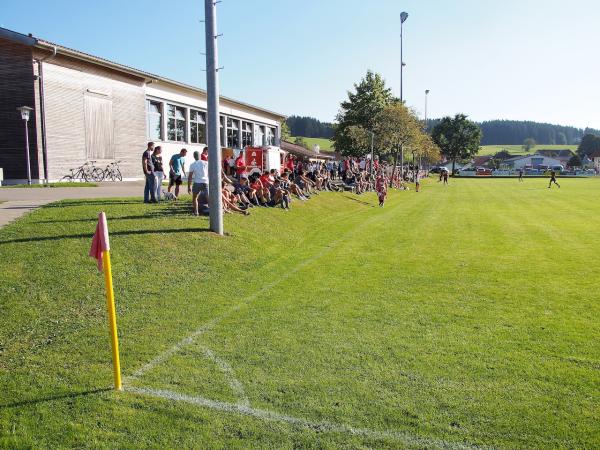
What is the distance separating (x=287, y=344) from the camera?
605cm

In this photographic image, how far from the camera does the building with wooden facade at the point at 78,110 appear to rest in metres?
22.4

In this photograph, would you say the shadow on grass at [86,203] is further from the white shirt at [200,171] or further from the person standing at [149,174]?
the white shirt at [200,171]

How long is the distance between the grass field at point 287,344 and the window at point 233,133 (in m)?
30.6

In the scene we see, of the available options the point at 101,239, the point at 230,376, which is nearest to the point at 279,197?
the point at 230,376

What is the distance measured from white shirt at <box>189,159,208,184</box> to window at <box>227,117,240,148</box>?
29410mm

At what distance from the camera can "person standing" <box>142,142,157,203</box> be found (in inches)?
552

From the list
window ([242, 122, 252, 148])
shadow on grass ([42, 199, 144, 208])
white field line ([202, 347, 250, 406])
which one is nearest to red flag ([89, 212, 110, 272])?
white field line ([202, 347, 250, 406])

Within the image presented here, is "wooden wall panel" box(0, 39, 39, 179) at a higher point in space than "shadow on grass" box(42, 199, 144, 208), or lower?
higher

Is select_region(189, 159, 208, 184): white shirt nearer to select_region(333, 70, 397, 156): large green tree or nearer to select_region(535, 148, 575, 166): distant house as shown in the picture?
select_region(333, 70, 397, 156): large green tree

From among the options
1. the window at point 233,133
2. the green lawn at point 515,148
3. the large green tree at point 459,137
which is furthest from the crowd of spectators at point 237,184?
the green lawn at point 515,148

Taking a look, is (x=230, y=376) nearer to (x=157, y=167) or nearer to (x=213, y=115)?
(x=213, y=115)

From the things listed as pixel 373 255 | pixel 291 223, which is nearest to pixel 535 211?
pixel 291 223

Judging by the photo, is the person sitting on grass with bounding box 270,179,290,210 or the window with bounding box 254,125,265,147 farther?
the window with bounding box 254,125,265,147

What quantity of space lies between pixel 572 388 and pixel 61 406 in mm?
4699
